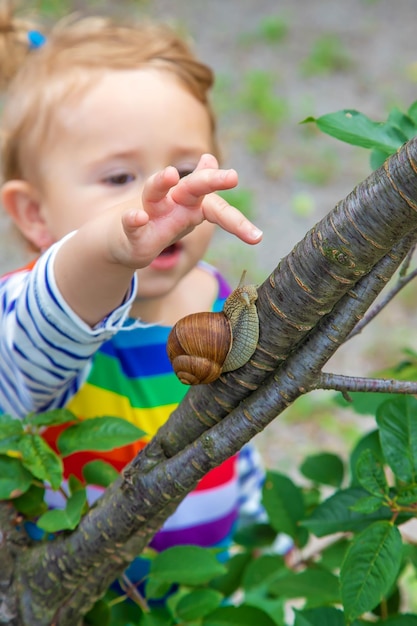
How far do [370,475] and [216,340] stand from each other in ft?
0.75

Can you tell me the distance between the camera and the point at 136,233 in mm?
778

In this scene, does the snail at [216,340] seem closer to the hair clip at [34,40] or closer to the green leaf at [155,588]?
the green leaf at [155,588]

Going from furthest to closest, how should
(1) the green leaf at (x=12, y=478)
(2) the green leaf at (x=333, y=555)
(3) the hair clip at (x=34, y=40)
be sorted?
(3) the hair clip at (x=34, y=40) < (2) the green leaf at (x=333, y=555) < (1) the green leaf at (x=12, y=478)

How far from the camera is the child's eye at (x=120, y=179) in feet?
4.24

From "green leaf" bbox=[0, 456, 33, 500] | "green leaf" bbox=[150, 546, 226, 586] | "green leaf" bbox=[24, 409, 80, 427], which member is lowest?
"green leaf" bbox=[150, 546, 226, 586]

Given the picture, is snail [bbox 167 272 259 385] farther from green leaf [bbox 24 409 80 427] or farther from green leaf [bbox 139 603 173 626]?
green leaf [bbox 139 603 173 626]

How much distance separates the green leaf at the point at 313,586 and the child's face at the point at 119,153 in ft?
1.82

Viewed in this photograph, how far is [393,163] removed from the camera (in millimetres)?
586

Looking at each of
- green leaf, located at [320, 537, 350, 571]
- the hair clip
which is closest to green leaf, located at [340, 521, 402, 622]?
green leaf, located at [320, 537, 350, 571]

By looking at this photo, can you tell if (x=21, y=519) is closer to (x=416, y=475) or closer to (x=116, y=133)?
(x=416, y=475)

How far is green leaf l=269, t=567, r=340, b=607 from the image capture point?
900 millimetres

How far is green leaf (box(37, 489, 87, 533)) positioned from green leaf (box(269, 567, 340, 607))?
28 cm

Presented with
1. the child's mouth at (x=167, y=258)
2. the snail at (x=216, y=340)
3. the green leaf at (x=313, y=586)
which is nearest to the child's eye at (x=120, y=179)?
the child's mouth at (x=167, y=258)

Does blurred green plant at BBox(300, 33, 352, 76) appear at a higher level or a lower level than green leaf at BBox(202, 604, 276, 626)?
higher
